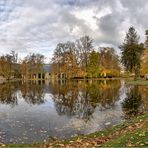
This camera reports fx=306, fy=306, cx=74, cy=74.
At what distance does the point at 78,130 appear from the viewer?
2114 cm

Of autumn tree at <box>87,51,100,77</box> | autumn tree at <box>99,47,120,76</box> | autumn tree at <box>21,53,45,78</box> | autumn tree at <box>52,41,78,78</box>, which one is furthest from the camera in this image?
autumn tree at <box>21,53,45,78</box>

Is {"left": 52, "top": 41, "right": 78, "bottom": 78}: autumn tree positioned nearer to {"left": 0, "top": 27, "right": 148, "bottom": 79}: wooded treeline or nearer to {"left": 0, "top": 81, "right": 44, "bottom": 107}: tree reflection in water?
{"left": 0, "top": 27, "right": 148, "bottom": 79}: wooded treeline

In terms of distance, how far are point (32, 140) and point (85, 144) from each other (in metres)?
4.48

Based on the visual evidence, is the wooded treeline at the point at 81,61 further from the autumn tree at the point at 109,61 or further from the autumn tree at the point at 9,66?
the autumn tree at the point at 9,66

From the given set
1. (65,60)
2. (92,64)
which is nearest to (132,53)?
(92,64)

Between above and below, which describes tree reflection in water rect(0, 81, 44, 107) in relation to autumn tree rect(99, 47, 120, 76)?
below

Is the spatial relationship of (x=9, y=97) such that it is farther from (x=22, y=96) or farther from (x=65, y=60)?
(x=65, y=60)

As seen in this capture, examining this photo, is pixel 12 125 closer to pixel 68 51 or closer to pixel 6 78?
pixel 68 51

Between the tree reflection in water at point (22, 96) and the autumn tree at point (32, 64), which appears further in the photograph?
the autumn tree at point (32, 64)

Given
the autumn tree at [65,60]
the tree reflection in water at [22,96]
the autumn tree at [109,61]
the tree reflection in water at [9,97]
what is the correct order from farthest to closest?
1. the autumn tree at [109,61]
2. the autumn tree at [65,60]
3. the tree reflection in water at [22,96]
4. the tree reflection in water at [9,97]

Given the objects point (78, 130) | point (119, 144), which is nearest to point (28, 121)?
point (78, 130)

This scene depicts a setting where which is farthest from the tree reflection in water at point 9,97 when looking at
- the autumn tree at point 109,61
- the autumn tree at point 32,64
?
the autumn tree at point 32,64

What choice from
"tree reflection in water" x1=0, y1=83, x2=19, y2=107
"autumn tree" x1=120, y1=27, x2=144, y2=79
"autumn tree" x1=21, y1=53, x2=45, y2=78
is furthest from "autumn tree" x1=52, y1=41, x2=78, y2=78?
"tree reflection in water" x1=0, y1=83, x2=19, y2=107

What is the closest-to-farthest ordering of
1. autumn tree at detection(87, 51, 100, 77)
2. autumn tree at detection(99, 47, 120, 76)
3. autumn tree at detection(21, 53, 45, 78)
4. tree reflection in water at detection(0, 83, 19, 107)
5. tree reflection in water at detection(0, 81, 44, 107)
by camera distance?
tree reflection in water at detection(0, 83, 19, 107)
tree reflection in water at detection(0, 81, 44, 107)
autumn tree at detection(87, 51, 100, 77)
autumn tree at detection(99, 47, 120, 76)
autumn tree at detection(21, 53, 45, 78)
